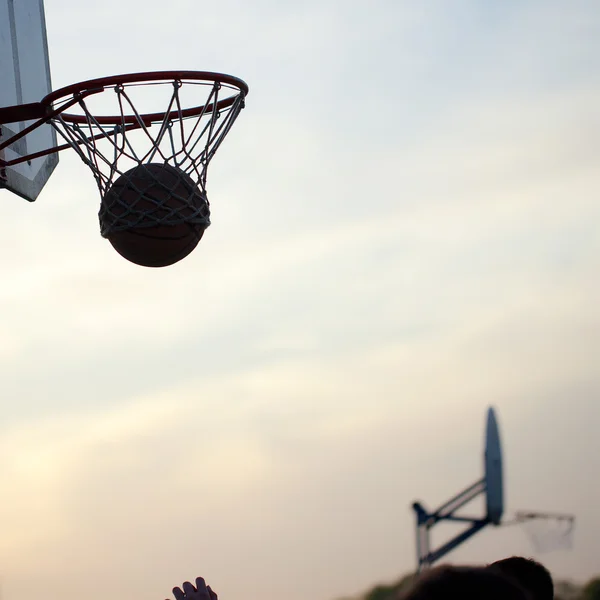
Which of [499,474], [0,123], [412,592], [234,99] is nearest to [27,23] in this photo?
[0,123]

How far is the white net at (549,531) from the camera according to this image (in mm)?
7355

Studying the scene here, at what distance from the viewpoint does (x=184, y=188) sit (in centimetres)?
616

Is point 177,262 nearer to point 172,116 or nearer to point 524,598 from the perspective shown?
point 172,116

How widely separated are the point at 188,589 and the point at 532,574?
4.05 ft

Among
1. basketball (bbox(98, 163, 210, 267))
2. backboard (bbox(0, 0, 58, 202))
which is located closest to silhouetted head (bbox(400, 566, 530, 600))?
basketball (bbox(98, 163, 210, 267))

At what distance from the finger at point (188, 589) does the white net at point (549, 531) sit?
5045 mm

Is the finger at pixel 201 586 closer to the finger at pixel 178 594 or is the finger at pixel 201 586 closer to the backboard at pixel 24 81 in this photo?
the finger at pixel 178 594

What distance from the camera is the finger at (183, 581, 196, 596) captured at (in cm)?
247

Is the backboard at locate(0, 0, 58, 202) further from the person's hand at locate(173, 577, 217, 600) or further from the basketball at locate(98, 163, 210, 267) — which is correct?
the person's hand at locate(173, 577, 217, 600)

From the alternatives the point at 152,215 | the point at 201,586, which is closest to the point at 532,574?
the point at 201,586

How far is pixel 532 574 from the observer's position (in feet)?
10.6

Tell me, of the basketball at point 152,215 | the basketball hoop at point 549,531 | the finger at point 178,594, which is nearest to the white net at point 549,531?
the basketball hoop at point 549,531

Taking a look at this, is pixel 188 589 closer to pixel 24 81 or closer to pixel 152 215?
pixel 152 215

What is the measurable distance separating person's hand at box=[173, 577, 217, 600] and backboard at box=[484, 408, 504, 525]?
2.03 meters
